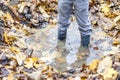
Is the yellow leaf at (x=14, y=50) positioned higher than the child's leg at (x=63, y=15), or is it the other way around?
the child's leg at (x=63, y=15)

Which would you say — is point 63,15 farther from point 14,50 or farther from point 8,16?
point 8,16

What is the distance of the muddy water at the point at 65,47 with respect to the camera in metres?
5.26

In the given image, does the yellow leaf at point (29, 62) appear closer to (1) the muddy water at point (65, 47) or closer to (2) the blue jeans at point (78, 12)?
(1) the muddy water at point (65, 47)

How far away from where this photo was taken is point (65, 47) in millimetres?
5688

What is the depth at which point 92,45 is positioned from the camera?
574cm

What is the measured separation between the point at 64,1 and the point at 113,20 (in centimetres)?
152

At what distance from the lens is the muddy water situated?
526cm

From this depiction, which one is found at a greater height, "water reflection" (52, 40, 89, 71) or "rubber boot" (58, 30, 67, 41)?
"rubber boot" (58, 30, 67, 41)

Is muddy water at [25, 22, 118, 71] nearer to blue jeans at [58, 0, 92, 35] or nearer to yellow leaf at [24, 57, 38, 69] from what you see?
blue jeans at [58, 0, 92, 35]

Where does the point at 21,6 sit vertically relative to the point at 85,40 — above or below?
above

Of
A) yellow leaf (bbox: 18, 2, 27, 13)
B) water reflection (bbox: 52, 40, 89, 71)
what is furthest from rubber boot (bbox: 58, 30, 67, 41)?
yellow leaf (bbox: 18, 2, 27, 13)

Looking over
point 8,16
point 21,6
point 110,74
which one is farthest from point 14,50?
point 21,6

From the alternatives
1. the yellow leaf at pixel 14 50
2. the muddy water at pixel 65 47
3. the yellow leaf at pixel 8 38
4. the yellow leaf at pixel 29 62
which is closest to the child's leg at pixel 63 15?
the muddy water at pixel 65 47

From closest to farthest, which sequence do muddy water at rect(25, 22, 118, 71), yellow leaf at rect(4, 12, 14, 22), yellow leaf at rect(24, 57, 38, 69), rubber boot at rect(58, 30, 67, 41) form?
yellow leaf at rect(24, 57, 38, 69) < muddy water at rect(25, 22, 118, 71) < rubber boot at rect(58, 30, 67, 41) < yellow leaf at rect(4, 12, 14, 22)
